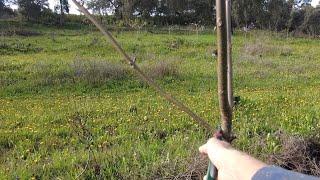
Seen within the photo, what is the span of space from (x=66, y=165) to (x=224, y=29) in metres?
3.72

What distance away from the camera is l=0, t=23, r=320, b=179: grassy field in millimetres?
4426

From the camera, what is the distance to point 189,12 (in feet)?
128

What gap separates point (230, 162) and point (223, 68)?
0.76 feet

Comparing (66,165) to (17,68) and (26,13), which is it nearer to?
(17,68)

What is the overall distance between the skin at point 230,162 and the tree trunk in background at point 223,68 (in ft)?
0.10

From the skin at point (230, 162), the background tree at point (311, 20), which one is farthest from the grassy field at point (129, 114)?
the background tree at point (311, 20)

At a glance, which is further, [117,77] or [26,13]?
[26,13]

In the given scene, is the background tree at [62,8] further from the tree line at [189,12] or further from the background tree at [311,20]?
the background tree at [311,20]

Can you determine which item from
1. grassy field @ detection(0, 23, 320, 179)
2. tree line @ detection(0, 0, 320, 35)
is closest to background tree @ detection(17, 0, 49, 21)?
tree line @ detection(0, 0, 320, 35)

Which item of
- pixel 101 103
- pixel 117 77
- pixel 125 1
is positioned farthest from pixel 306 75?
pixel 125 1

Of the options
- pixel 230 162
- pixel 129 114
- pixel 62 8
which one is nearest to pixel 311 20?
pixel 62 8

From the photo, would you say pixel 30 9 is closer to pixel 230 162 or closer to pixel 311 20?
pixel 311 20

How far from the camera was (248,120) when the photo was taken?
632cm

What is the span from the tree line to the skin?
28.9 metres
